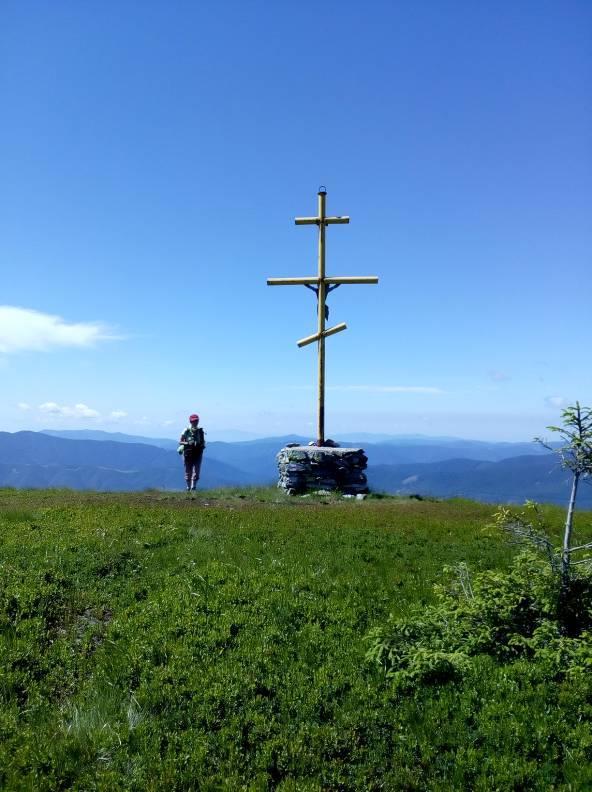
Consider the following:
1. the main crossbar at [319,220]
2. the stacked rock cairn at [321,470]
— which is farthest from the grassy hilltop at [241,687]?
the main crossbar at [319,220]

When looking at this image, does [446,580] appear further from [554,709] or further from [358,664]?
[554,709]

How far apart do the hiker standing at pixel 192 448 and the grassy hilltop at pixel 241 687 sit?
10.6 m

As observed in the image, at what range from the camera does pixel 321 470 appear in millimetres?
23062

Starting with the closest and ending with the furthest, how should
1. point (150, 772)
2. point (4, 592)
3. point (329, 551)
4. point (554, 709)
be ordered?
point (150, 772) < point (554, 709) < point (4, 592) < point (329, 551)

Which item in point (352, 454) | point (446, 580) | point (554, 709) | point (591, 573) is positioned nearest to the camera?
point (554, 709)

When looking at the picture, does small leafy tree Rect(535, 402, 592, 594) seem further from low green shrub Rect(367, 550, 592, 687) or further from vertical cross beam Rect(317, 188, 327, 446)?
vertical cross beam Rect(317, 188, 327, 446)

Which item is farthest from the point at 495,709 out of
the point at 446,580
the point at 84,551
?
the point at 84,551

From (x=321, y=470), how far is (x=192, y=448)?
5767 mm

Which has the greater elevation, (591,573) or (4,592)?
(591,573)

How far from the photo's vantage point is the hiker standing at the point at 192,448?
23.0 metres

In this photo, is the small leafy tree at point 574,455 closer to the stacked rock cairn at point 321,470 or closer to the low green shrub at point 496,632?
the low green shrub at point 496,632

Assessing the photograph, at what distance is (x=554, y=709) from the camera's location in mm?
A: 6000

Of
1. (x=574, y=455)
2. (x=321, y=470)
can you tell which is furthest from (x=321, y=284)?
(x=574, y=455)

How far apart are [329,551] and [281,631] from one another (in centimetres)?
445
